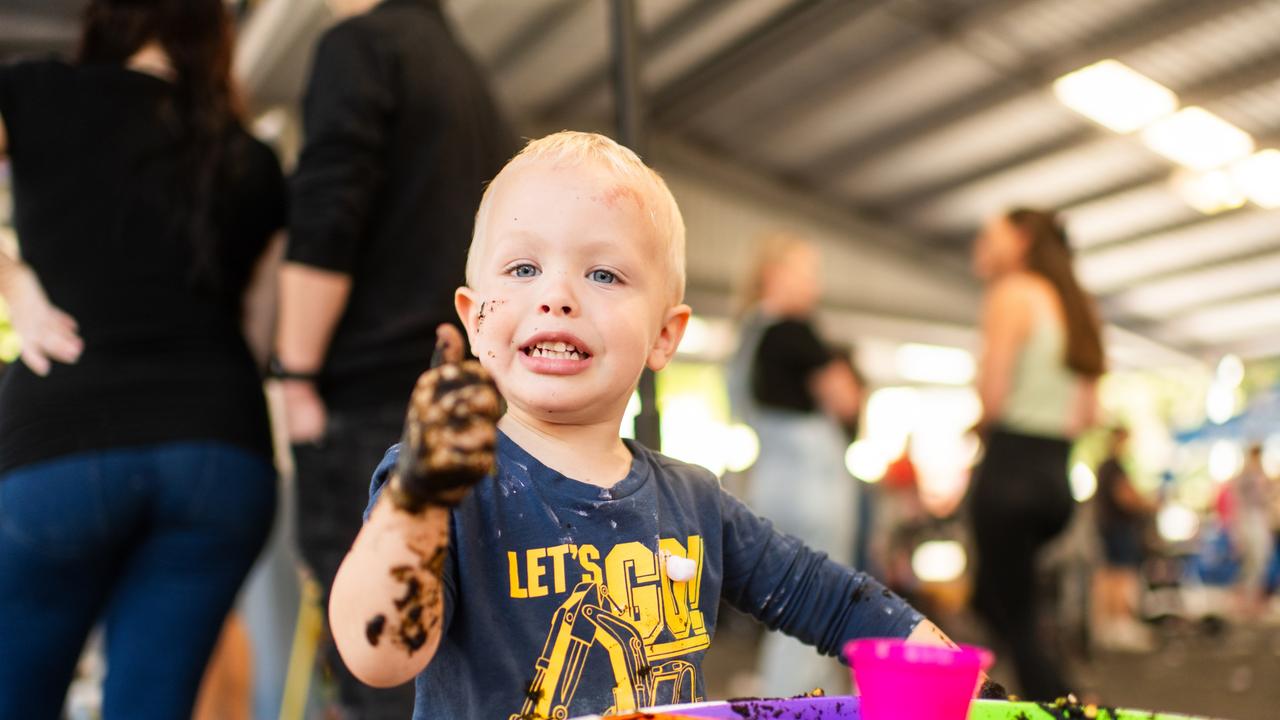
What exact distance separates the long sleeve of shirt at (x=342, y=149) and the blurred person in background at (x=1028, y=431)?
5.45 ft

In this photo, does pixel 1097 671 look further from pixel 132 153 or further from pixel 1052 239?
pixel 132 153

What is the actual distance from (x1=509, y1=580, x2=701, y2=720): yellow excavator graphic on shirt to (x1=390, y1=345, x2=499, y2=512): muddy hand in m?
0.24

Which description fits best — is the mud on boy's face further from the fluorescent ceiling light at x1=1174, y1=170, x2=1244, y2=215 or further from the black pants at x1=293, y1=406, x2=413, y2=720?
the fluorescent ceiling light at x1=1174, y1=170, x2=1244, y2=215

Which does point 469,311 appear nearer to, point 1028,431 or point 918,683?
point 918,683

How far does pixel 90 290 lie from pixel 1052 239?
7.27 ft

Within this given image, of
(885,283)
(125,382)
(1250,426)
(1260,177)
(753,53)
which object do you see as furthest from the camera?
(885,283)

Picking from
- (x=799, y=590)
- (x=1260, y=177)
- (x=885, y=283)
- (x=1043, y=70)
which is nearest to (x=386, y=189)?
(x=799, y=590)

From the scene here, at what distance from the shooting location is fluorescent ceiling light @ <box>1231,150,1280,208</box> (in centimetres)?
934

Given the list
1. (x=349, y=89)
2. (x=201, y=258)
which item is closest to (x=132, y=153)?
(x=201, y=258)

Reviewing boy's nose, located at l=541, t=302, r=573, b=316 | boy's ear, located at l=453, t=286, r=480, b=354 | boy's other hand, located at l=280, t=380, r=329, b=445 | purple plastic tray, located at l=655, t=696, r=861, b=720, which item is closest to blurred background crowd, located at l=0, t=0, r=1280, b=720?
boy's other hand, located at l=280, t=380, r=329, b=445

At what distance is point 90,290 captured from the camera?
1272mm

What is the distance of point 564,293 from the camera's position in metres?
0.81

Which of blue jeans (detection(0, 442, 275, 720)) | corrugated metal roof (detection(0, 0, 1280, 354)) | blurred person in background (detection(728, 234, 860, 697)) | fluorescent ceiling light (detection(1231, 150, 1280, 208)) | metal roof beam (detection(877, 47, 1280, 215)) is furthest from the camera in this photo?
fluorescent ceiling light (detection(1231, 150, 1280, 208))

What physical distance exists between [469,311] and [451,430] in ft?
1.07
